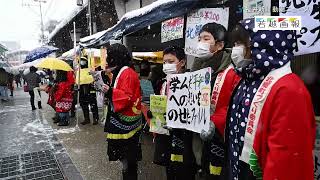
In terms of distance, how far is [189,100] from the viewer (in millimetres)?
3223

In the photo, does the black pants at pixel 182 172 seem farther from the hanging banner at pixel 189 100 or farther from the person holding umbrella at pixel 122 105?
the person holding umbrella at pixel 122 105

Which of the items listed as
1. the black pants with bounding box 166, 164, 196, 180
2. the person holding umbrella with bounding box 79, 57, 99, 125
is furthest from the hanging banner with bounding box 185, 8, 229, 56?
the person holding umbrella with bounding box 79, 57, 99, 125

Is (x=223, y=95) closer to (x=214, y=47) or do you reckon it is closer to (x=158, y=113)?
(x=214, y=47)

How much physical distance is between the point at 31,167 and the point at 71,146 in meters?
1.40

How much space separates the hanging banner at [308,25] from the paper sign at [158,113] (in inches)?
63.2

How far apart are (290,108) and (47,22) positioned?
143 ft

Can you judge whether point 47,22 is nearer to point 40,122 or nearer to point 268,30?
point 40,122

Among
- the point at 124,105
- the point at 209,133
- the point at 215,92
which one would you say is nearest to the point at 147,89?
the point at 124,105

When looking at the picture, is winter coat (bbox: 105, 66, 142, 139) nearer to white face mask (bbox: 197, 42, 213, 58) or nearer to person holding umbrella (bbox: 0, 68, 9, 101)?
white face mask (bbox: 197, 42, 213, 58)

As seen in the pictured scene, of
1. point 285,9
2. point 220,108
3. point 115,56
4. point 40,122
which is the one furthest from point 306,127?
point 40,122

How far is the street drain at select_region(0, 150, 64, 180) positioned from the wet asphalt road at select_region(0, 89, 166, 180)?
16cm

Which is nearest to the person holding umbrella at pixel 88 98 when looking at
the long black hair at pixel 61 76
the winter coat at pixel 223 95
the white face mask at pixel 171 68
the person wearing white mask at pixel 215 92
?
the long black hair at pixel 61 76

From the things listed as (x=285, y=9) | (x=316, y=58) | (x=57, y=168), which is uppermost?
(x=285, y=9)

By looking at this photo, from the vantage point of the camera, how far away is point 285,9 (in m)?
2.91
